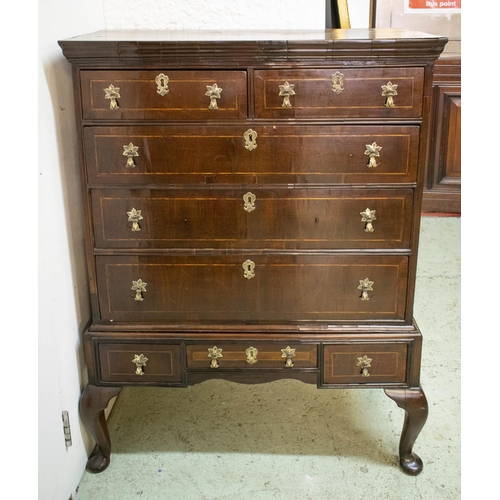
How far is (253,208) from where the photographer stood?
75.0 inches

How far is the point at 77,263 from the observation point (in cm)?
206

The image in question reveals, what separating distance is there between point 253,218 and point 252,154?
20cm

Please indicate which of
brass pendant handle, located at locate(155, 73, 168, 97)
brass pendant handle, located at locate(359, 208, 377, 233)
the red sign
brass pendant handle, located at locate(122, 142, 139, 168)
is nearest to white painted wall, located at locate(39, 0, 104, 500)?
brass pendant handle, located at locate(122, 142, 139, 168)

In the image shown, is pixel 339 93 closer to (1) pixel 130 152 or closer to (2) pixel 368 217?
(2) pixel 368 217

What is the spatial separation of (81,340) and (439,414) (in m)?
1.36

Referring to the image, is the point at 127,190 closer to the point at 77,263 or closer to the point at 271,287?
the point at 77,263

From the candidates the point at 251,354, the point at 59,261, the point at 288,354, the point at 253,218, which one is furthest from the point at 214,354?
the point at 59,261

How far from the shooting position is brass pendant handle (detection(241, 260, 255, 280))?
1.97 metres

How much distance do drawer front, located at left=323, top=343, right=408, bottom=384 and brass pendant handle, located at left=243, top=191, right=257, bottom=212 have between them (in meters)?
0.50

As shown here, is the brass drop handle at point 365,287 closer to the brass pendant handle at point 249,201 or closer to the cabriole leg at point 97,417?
the brass pendant handle at point 249,201

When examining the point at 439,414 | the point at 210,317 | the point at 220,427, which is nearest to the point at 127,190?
the point at 210,317

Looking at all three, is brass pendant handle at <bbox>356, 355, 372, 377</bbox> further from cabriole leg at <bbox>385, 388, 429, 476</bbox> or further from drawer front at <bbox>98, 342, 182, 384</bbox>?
drawer front at <bbox>98, 342, 182, 384</bbox>

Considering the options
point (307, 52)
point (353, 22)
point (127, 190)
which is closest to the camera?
point (307, 52)

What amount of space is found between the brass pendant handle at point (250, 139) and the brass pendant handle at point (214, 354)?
2.10 ft
